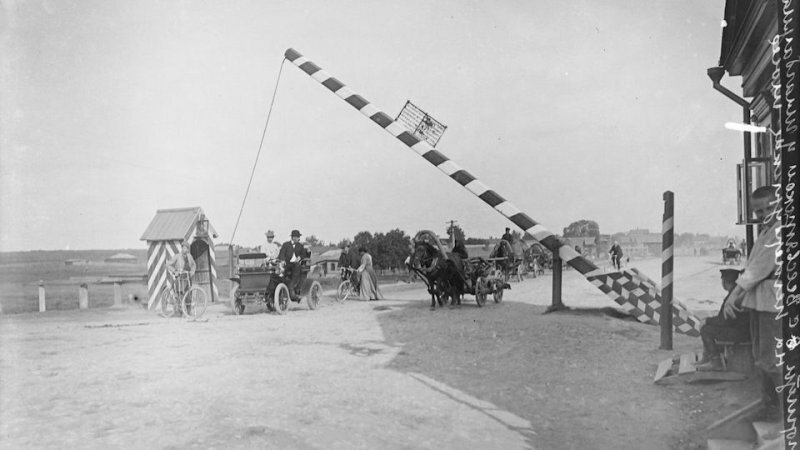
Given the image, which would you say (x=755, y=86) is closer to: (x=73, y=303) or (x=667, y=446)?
(x=667, y=446)

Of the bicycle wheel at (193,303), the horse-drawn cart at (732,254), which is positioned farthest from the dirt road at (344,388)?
the bicycle wheel at (193,303)

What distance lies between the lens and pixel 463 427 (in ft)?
12.5

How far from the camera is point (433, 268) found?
1063 cm

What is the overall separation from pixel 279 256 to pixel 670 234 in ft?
24.3

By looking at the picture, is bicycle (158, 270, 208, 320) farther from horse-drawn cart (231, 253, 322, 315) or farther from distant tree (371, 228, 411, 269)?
distant tree (371, 228, 411, 269)

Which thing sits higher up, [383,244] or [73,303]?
[383,244]

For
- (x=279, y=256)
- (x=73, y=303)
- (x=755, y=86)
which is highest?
(x=755, y=86)

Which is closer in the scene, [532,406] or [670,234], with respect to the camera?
[532,406]

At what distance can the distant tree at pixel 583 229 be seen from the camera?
5303 mm

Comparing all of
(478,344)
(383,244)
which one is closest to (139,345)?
(478,344)

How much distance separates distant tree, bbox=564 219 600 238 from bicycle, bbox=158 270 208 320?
22.5 ft

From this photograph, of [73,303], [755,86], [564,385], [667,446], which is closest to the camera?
[667,446]

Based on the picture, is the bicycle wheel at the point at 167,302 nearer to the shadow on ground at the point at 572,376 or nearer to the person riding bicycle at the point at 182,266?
the person riding bicycle at the point at 182,266

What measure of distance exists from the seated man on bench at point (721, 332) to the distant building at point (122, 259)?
5.78m
